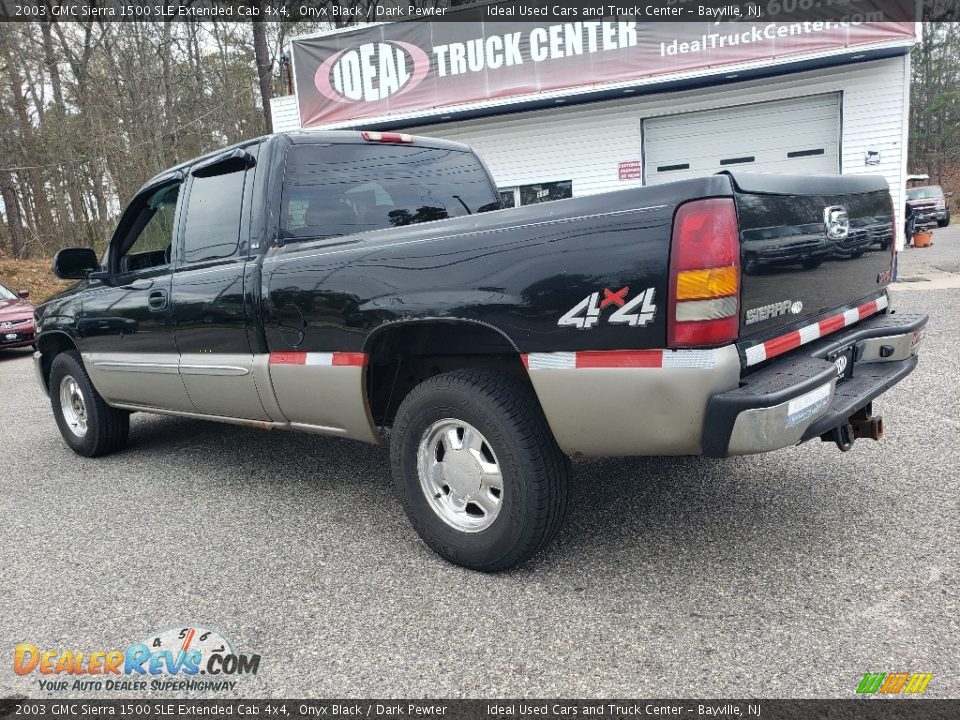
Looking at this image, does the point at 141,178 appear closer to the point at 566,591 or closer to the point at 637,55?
the point at 637,55

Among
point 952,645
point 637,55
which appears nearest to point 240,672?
point 952,645

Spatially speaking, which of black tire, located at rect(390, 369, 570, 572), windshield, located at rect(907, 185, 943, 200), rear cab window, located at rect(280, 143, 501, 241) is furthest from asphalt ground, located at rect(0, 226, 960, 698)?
windshield, located at rect(907, 185, 943, 200)

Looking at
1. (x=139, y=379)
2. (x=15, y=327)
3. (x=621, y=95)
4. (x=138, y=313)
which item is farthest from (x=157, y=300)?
(x=621, y=95)

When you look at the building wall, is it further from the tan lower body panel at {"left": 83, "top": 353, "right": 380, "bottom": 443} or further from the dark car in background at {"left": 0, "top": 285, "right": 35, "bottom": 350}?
the tan lower body panel at {"left": 83, "top": 353, "right": 380, "bottom": 443}

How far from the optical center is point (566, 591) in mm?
2766

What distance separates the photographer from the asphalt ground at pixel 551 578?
2.29 metres

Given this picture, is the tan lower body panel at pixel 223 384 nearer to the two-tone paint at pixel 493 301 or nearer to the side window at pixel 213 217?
the two-tone paint at pixel 493 301

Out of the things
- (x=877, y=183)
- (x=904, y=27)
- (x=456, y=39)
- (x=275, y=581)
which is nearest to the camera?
(x=275, y=581)

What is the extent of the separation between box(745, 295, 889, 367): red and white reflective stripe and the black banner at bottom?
3.49 feet

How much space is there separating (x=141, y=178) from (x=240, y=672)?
19.8m

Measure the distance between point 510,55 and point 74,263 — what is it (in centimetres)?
988

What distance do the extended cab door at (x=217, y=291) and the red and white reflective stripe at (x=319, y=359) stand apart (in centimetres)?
23

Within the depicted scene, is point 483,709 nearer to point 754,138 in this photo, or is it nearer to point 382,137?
point 382,137

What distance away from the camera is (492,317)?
269cm
